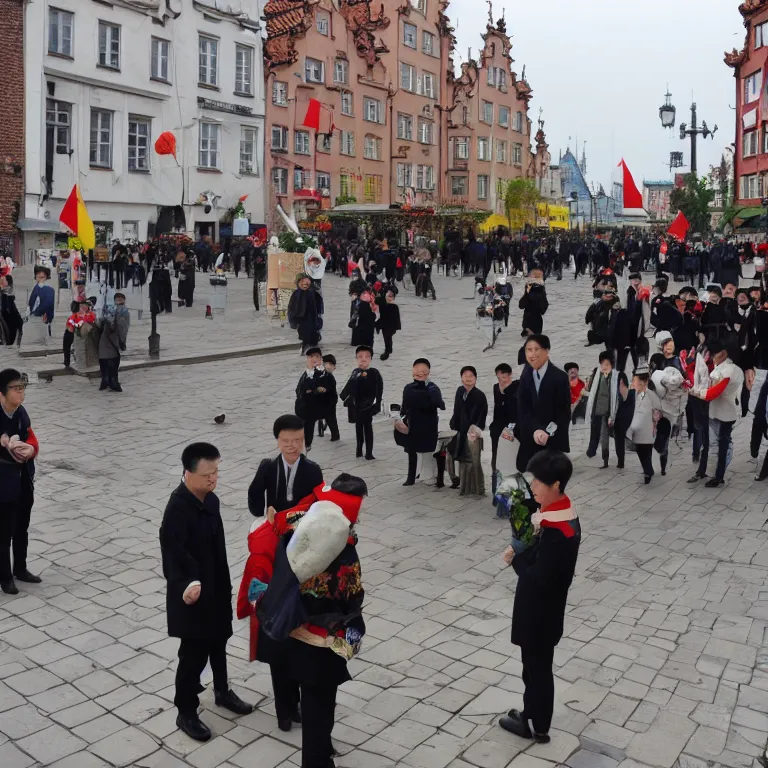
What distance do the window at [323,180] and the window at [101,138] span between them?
546 inches

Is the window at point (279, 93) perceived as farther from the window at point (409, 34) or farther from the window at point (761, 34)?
the window at point (761, 34)

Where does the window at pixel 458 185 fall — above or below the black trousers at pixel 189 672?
above

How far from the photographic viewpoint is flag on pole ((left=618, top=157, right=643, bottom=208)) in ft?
89.6

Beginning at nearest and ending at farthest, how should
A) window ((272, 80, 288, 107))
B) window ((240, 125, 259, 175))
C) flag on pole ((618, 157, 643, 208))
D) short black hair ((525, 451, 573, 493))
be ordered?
short black hair ((525, 451, 573, 493))
flag on pole ((618, 157, 643, 208))
window ((240, 125, 259, 175))
window ((272, 80, 288, 107))

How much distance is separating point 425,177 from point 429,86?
17.8ft

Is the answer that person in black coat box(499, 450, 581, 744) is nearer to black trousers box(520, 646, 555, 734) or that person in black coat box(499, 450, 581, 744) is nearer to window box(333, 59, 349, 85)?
black trousers box(520, 646, 555, 734)

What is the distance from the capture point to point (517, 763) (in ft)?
16.6

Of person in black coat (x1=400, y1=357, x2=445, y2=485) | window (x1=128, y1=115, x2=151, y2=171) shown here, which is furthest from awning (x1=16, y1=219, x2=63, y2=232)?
person in black coat (x1=400, y1=357, x2=445, y2=485)

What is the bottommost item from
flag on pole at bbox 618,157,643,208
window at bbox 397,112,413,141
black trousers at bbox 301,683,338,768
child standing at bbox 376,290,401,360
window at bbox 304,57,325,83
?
black trousers at bbox 301,683,338,768

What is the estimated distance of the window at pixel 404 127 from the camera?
56.0 meters

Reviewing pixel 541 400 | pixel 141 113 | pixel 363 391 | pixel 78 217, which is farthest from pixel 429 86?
pixel 541 400

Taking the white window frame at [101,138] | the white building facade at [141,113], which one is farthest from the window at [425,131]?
the white window frame at [101,138]

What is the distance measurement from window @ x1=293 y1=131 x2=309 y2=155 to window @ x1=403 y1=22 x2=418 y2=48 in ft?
39.7

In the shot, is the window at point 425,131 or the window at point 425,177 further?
the window at point 425,177
